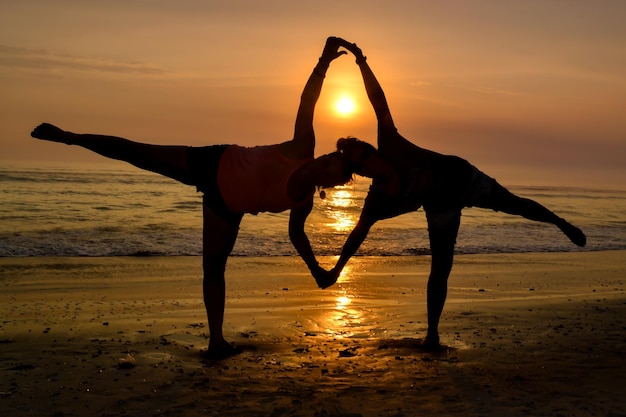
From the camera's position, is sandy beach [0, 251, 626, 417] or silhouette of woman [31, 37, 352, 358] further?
silhouette of woman [31, 37, 352, 358]

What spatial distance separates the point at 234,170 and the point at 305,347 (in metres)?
1.76

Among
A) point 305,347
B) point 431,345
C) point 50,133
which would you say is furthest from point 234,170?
point 431,345

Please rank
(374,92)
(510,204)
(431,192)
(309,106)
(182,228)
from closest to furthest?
(309,106) → (431,192) → (374,92) → (510,204) → (182,228)

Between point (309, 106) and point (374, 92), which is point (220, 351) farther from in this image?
point (374, 92)

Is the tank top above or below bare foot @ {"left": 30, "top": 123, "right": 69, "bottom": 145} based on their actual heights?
below

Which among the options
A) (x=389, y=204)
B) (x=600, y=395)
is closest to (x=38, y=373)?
(x=389, y=204)

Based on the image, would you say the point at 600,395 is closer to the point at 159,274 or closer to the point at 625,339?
the point at 625,339

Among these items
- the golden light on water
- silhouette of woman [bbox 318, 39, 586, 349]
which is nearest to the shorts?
silhouette of woman [bbox 318, 39, 586, 349]

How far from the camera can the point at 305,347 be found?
666 cm

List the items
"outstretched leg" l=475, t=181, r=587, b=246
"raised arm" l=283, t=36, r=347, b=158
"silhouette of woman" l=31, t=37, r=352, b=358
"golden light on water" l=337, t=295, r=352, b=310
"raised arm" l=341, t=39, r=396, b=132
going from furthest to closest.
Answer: "golden light on water" l=337, t=295, r=352, b=310 < "outstretched leg" l=475, t=181, r=587, b=246 < "raised arm" l=341, t=39, r=396, b=132 < "raised arm" l=283, t=36, r=347, b=158 < "silhouette of woman" l=31, t=37, r=352, b=358

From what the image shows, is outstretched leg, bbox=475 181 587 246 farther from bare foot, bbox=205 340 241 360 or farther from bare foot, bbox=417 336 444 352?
bare foot, bbox=205 340 241 360

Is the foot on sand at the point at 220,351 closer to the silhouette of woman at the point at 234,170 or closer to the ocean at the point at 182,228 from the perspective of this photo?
the silhouette of woman at the point at 234,170

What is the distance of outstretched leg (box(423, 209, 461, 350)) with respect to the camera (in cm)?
664

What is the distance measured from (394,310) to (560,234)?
41.5 ft
